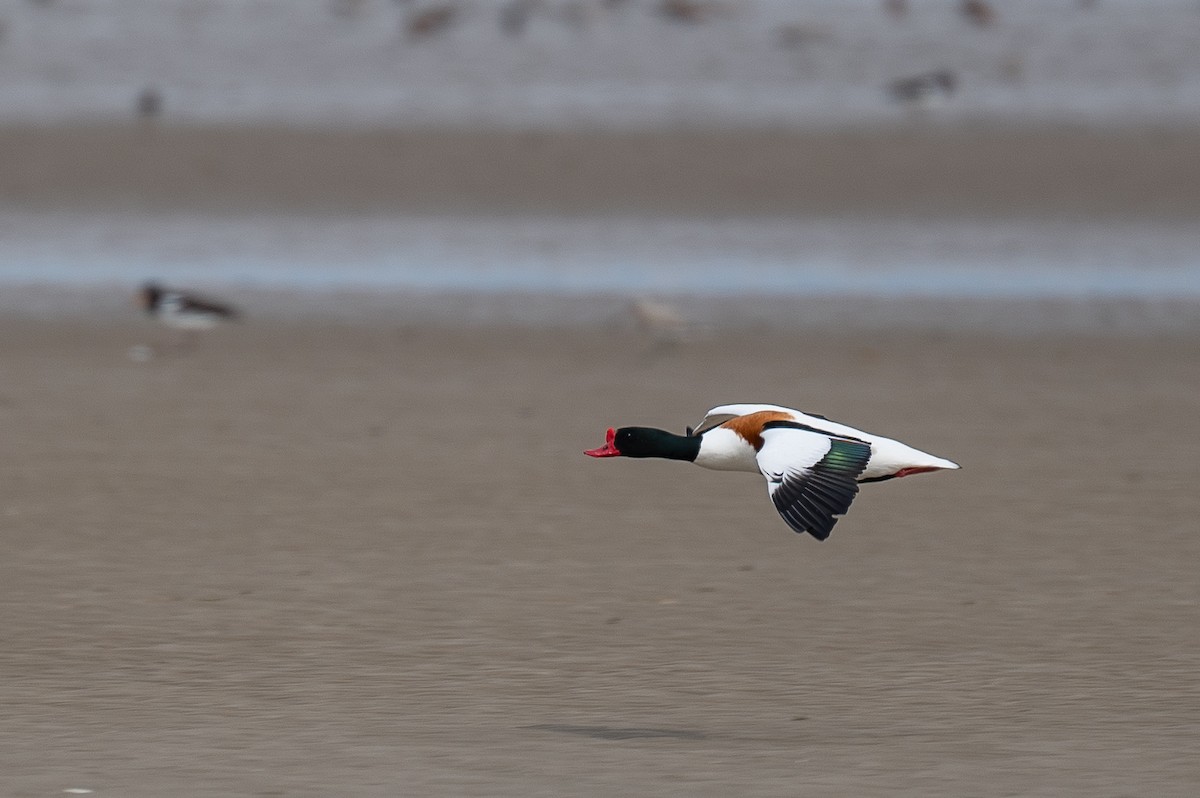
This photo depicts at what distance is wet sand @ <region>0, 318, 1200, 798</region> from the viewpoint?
20.0 ft

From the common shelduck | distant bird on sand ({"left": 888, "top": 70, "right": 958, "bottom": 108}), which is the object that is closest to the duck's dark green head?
the common shelduck

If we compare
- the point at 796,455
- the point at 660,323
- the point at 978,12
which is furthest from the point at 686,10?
the point at 796,455

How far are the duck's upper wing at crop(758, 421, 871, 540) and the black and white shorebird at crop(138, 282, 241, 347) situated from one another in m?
10.6

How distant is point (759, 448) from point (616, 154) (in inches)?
780

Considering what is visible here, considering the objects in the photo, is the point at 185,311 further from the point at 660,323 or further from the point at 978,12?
the point at 978,12

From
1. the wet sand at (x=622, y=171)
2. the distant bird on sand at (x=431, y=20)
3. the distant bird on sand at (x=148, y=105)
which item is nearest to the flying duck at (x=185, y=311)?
the wet sand at (x=622, y=171)

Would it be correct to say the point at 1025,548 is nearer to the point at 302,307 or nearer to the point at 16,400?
the point at 16,400

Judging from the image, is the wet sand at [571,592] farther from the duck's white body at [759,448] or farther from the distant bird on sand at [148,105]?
the distant bird on sand at [148,105]

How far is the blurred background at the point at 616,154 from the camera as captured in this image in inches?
803

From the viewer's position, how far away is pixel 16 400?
13.9 metres

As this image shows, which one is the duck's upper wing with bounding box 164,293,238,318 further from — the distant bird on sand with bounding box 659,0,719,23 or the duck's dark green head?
the distant bird on sand with bounding box 659,0,719,23

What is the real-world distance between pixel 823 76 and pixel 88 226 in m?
13.0

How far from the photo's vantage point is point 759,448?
6316 millimetres

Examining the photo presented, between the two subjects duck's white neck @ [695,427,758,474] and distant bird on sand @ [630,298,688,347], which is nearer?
duck's white neck @ [695,427,758,474]
